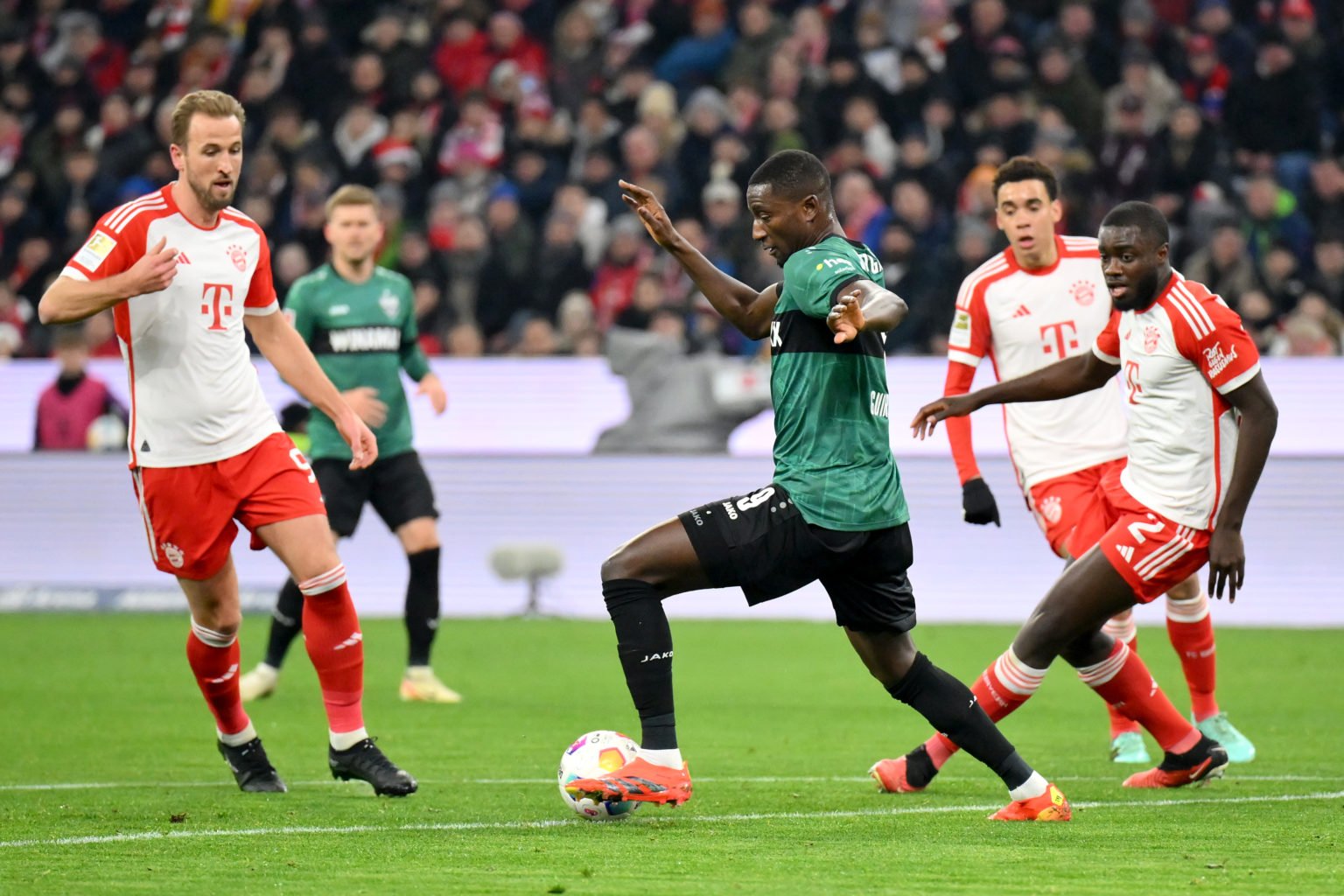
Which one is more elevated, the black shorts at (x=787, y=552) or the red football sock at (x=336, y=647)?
the black shorts at (x=787, y=552)

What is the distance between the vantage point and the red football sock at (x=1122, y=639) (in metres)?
8.22

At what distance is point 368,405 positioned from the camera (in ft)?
34.0

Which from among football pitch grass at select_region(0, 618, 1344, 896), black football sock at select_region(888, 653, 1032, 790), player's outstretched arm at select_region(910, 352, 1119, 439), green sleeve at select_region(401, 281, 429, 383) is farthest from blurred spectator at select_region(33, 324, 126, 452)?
black football sock at select_region(888, 653, 1032, 790)

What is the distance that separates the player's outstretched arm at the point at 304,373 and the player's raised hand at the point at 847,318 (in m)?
2.36

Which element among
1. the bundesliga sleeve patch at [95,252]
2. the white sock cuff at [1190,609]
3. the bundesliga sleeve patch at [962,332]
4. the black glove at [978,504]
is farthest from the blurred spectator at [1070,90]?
the bundesliga sleeve patch at [95,252]

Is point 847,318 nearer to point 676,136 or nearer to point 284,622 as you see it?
point 284,622

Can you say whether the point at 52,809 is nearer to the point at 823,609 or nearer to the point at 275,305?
the point at 275,305

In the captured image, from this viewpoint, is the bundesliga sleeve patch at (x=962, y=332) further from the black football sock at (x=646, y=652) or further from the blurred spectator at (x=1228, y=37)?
the blurred spectator at (x=1228, y=37)

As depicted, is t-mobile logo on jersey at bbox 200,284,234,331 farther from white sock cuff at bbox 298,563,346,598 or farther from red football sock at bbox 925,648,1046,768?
red football sock at bbox 925,648,1046,768

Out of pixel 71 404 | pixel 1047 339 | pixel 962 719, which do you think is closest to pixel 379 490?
pixel 1047 339

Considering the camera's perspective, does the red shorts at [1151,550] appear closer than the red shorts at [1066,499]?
Yes

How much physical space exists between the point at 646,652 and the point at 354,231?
205 inches

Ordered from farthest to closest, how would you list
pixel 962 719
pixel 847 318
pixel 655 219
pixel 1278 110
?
1. pixel 1278 110
2. pixel 655 219
3. pixel 962 719
4. pixel 847 318

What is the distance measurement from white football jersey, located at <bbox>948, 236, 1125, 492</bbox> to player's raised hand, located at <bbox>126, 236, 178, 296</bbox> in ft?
11.7
